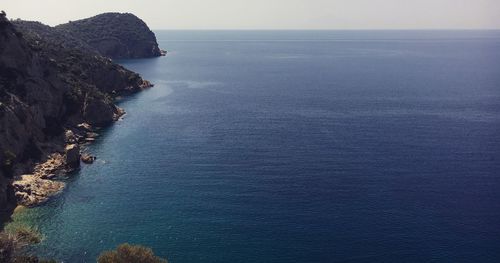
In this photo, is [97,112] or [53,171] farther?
[97,112]

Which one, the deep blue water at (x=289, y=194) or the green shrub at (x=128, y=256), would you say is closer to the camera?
the green shrub at (x=128, y=256)

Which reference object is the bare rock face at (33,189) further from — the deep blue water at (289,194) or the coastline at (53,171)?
the deep blue water at (289,194)

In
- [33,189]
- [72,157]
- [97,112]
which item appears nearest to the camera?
[33,189]

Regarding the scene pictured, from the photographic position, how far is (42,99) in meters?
147

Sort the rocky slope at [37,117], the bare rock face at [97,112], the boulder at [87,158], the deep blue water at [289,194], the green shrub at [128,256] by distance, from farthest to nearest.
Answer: the bare rock face at [97,112] < the boulder at [87,158] < the rocky slope at [37,117] < the deep blue water at [289,194] < the green shrub at [128,256]

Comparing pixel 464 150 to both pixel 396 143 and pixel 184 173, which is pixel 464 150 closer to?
pixel 396 143

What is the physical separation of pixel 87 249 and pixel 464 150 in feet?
338

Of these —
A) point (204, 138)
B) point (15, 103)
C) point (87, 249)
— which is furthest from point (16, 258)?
point (204, 138)

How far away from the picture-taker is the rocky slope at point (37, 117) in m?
111

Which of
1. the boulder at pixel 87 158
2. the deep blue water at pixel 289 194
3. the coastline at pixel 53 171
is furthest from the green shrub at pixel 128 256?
the boulder at pixel 87 158

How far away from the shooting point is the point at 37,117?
5413 inches

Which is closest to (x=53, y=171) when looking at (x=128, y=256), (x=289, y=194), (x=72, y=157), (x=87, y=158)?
(x=72, y=157)

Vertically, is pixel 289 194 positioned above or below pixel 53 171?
below

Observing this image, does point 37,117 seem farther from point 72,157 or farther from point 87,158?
point 72,157
